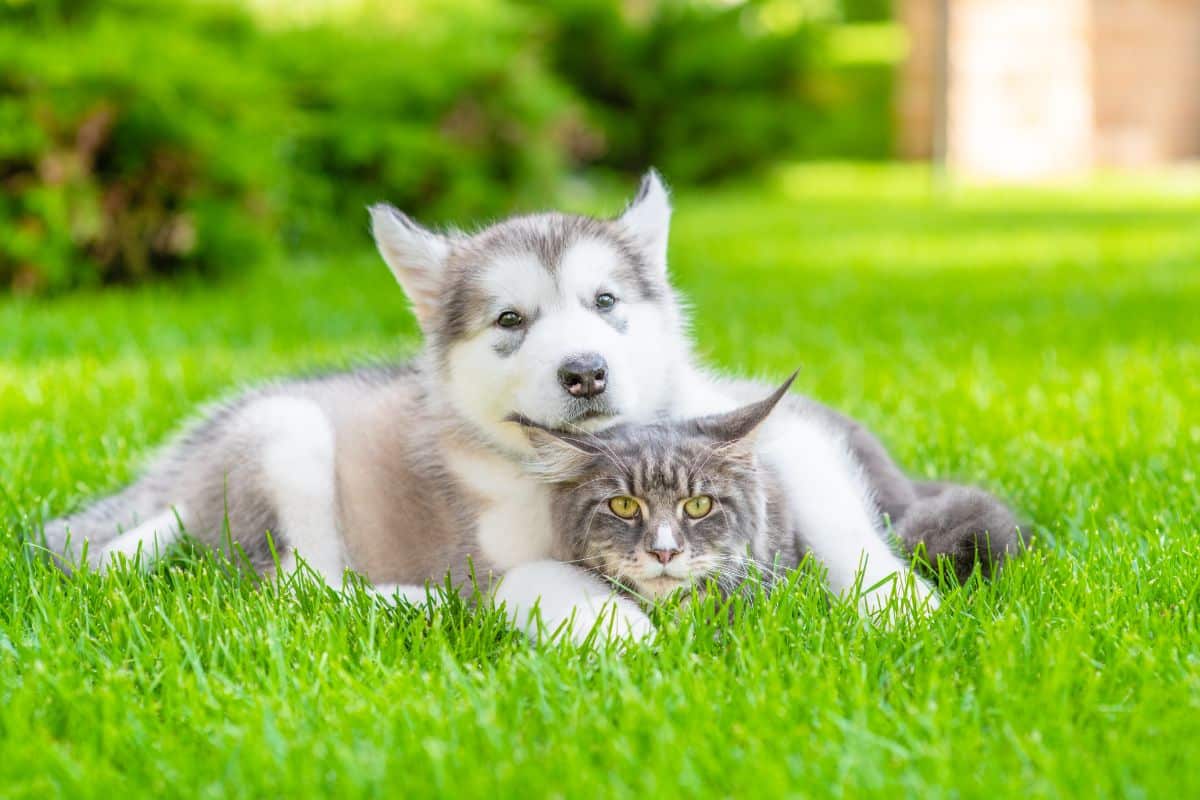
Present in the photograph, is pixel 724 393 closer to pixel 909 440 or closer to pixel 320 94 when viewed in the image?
pixel 909 440

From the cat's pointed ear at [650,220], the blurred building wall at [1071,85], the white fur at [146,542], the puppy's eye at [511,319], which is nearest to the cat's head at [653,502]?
the puppy's eye at [511,319]

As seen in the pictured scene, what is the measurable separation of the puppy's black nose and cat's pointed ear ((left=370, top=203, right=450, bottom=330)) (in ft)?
1.96

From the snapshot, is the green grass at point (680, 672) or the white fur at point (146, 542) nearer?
the green grass at point (680, 672)

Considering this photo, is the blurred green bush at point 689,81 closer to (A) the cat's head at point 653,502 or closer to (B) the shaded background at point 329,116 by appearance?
(B) the shaded background at point 329,116

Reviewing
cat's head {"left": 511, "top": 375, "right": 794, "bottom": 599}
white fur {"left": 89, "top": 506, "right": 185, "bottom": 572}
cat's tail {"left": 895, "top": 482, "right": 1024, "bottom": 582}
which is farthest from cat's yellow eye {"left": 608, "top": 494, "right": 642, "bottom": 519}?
white fur {"left": 89, "top": 506, "right": 185, "bottom": 572}

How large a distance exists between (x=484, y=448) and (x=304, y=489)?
20.4 inches

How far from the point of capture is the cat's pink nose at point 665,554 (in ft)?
9.13

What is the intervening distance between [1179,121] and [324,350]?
20.8 metres

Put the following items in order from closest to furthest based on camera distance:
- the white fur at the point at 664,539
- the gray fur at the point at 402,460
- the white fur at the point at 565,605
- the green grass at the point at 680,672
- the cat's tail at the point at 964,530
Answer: the green grass at the point at 680,672 < the white fur at the point at 565,605 < the white fur at the point at 664,539 < the cat's tail at the point at 964,530 < the gray fur at the point at 402,460

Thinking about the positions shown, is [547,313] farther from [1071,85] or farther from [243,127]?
[1071,85]

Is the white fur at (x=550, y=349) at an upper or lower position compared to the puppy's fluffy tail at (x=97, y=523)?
upper

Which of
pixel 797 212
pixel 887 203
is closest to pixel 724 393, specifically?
pixel 797 212

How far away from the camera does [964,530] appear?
3.05 meters

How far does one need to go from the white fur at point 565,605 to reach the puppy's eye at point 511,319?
57cm
